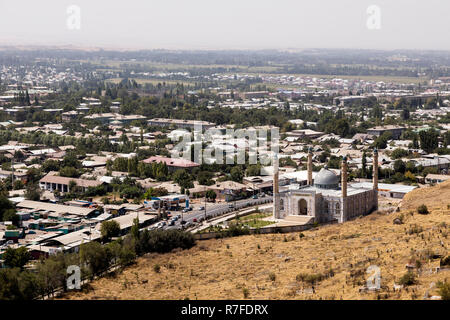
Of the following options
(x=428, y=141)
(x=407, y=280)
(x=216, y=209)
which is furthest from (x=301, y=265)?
(x=428, y=141)

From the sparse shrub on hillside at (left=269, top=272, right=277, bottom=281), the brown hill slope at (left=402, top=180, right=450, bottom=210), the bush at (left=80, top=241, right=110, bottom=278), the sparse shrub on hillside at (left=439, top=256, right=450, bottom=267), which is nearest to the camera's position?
the sparse shrub on hillside at (left=439, top=256, right=450, bottom=267)

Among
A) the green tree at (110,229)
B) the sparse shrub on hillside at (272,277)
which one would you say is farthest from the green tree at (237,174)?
the sparse shrub on hillside at (272,277)

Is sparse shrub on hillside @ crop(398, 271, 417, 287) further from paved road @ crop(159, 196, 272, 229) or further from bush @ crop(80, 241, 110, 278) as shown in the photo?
paved road @ crop(159, 196, 272, 229)

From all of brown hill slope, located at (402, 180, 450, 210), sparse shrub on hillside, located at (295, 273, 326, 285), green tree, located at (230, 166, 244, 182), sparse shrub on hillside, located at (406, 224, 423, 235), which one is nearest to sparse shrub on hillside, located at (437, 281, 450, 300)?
sparse shrub on hillside, located at (295, 273, 326, 285)

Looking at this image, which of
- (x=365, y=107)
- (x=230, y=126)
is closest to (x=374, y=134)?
(x=230, y=126)

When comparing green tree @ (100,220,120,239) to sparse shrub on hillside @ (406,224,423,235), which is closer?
sparse shrub on hillside @ (406,224,423,235)

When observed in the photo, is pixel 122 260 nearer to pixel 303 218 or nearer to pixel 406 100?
pixel 303 218

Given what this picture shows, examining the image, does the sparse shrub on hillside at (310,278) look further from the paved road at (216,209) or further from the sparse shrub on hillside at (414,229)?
the paved road at (216,209)
